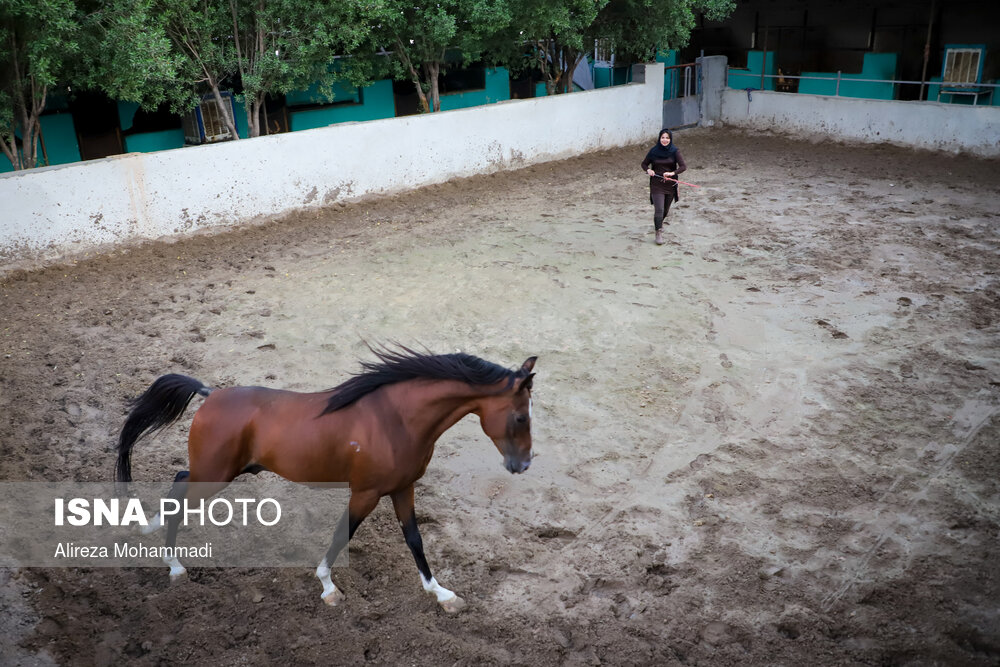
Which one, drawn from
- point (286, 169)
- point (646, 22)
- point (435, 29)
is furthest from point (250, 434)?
point (646, 22)

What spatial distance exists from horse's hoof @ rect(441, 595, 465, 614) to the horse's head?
912 millimetres

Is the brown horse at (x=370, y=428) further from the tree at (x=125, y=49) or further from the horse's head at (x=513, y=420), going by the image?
the tree at (x=125, y=49)

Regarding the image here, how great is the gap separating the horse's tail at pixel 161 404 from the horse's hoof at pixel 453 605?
1720mm

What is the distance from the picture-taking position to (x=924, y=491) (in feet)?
17.0

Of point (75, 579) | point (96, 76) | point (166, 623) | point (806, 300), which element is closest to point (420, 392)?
point (166, 623)

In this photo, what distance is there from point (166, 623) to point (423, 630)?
53.0 inches

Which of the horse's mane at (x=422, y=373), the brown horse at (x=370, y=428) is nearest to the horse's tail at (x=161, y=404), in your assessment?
the brown horse at (x=370, y=428)

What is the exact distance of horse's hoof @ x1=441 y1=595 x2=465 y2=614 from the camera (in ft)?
13.7

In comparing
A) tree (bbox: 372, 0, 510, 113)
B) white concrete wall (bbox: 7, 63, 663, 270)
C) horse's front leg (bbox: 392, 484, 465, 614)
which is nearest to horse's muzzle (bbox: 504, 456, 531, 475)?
horse's front leg (bbox: 392, 484, 465, 614)

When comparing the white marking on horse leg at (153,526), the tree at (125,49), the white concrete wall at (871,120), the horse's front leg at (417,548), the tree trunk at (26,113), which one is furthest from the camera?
the white concrete wall at (871,120)

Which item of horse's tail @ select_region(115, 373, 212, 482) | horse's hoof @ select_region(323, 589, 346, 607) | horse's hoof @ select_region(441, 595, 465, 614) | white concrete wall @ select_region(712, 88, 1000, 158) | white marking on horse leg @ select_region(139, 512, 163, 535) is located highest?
white concrete wall @ select_region(712, 88, 1000, 158)

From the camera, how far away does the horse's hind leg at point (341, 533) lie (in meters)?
4.02

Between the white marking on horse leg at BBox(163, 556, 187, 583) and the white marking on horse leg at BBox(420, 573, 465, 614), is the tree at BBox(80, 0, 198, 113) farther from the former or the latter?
the white marking on horse leg at BBox(420, 573, 465, 614)

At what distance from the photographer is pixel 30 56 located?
939cm
